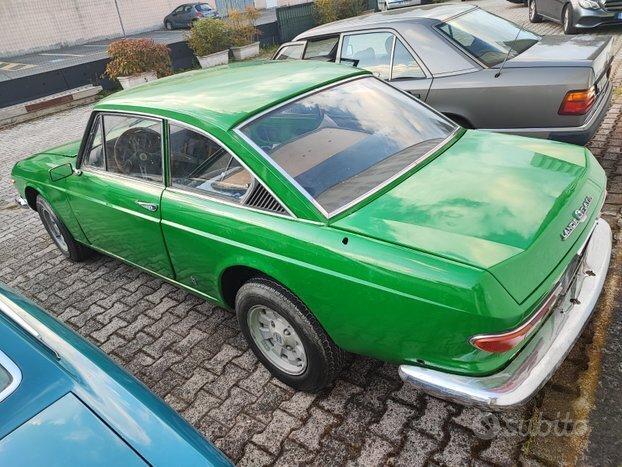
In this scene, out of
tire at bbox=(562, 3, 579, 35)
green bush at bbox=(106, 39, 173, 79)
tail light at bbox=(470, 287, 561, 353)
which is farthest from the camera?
green bush at bbox=(106, 39, 173, 79)

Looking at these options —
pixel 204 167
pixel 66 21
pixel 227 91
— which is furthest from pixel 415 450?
pixel 66 21

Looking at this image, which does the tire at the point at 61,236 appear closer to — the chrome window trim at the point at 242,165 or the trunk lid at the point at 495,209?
the chrome window trim at the point at 242,165

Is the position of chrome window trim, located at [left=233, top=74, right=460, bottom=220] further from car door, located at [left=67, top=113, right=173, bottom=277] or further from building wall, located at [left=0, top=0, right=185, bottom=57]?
building wall, located at [left=0, top=0, right=185, bottom=57]

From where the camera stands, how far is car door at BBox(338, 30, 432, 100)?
14.9 feet

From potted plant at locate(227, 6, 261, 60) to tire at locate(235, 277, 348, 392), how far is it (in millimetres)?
14567

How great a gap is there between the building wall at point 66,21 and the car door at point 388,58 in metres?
22.9

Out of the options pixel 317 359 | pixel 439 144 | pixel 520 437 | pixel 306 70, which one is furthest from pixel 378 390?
pixel 306 70

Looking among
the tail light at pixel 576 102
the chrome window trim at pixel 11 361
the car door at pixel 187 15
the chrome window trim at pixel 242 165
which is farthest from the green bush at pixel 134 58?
the car door at pixel 187 15

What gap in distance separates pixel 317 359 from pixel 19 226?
196 inches

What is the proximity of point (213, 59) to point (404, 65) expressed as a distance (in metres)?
11.7

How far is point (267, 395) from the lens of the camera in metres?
2.78

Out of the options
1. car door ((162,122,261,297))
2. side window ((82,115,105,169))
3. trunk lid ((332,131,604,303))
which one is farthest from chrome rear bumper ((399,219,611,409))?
side window ((82,115,105,169))

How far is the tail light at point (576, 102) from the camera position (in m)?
3.82

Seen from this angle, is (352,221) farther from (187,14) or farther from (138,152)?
(187,14)
